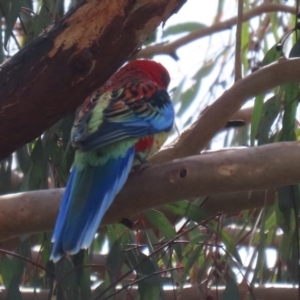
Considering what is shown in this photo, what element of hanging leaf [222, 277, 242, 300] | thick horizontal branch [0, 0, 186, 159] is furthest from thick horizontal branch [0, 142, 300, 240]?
hanging leaf [222, 277, 242, 300]

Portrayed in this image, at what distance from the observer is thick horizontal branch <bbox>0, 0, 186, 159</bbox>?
4.75 feet

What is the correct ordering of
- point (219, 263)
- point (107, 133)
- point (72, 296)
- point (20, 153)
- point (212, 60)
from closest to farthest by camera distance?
point (107, 133) → point (72, 296) → point (219, 263) → point (20, 153) → point (212, 60)

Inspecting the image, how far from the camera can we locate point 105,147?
1.66 meters

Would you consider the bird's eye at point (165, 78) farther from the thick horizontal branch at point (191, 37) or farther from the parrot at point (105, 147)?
the thick horizontal branch at point (191, 37)

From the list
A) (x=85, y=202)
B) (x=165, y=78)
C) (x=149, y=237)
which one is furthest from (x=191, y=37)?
(x=85, y=202)

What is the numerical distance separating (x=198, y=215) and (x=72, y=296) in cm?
36

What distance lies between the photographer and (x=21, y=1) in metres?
1.85

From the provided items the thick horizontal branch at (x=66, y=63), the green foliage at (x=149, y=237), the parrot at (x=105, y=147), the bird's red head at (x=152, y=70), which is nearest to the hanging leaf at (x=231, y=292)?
the green foliage at (x=149, y=237)

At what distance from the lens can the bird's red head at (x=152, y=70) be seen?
2271 millimetres

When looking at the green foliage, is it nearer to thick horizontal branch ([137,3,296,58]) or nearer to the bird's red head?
the bird's red head

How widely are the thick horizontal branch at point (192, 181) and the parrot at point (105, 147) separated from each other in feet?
0.17

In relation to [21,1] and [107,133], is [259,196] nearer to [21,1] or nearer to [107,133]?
[107,133]

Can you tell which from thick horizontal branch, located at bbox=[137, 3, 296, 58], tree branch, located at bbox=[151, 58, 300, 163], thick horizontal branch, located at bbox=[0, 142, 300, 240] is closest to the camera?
thick horizontal branch, located at bbox=[0, 142, 300, 240]

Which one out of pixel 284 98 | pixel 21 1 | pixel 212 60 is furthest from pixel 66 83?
pixel 212 60
